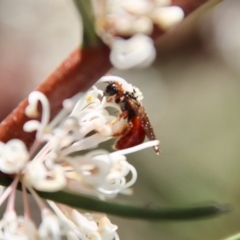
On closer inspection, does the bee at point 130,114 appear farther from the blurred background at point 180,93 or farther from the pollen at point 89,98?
the blurred background at point 180,93

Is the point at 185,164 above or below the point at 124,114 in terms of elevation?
below

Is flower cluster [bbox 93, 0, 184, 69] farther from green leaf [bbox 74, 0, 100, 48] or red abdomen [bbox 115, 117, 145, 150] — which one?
red abdomen [bbox 115, 117, 145, 150]

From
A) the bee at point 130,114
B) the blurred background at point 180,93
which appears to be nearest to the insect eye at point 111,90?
the bee at point 130,114

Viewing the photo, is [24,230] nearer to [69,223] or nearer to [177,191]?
[69,223]

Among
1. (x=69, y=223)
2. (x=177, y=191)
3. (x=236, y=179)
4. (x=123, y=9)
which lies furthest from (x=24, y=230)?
(x=236, y=179)

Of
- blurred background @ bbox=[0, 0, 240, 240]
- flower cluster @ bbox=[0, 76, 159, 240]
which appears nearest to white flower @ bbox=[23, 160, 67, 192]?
flower cluster @ bbox=[0, 76, 159, 240]

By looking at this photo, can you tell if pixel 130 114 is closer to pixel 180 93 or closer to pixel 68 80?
pixel 68 80
